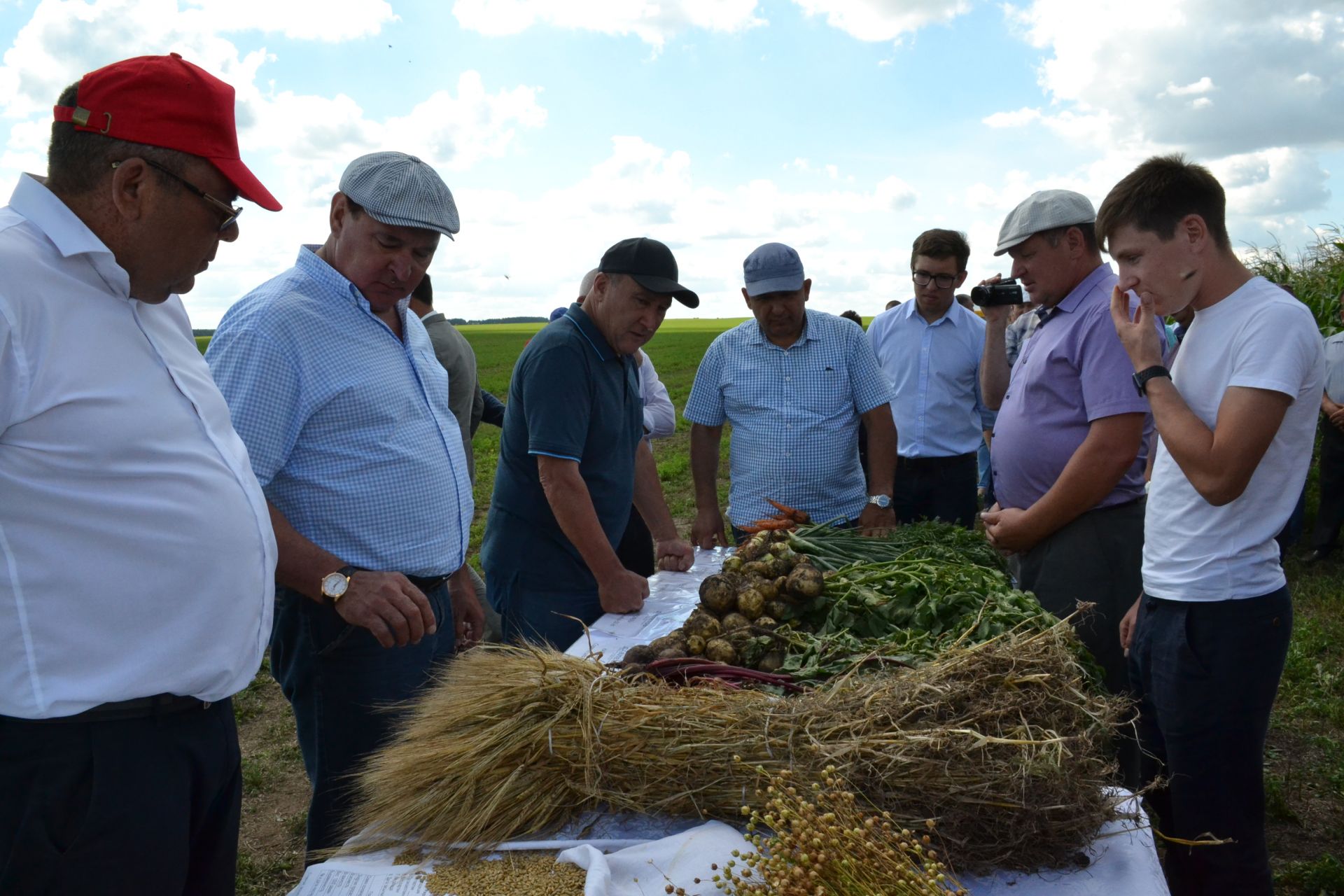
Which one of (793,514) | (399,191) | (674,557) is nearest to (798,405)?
(793,514)

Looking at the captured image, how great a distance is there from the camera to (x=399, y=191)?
2.59 metres

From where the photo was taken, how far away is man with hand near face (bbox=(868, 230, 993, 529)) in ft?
18.8

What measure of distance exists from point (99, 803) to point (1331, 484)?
860 cm

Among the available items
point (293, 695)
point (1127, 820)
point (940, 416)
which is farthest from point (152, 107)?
point (940, 416)

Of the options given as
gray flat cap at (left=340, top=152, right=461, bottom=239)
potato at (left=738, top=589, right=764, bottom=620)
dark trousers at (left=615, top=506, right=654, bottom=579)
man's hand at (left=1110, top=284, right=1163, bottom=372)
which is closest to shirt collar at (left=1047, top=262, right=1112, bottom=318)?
man's hand at (left=1110, top=284, right=1163, bottom=372)

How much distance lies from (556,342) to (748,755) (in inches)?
74.8

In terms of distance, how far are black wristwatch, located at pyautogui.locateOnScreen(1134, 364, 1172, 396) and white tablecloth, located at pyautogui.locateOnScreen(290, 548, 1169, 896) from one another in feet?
3.95

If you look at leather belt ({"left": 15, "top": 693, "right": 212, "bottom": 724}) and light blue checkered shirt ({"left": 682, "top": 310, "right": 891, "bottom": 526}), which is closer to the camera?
leather belt ({"left": 15, "top": 693, "right": 212, "bottom": 724})

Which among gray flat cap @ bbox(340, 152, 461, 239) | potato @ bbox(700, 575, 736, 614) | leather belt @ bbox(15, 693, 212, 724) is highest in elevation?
gray flat cap @ bbox(340, 152, 461, 239)

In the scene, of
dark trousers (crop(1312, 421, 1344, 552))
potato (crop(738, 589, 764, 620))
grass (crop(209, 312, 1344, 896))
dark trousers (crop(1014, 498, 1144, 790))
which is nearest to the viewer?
potato (crop(738, 589, 764, 620))

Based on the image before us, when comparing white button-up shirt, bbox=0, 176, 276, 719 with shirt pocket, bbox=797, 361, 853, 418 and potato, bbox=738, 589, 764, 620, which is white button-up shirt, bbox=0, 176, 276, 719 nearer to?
potato, bbox=738, 589, 764, 620

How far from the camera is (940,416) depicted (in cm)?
572

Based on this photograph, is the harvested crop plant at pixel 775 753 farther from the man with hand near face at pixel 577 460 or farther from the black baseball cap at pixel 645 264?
the black baseball cap at pixel 645 264

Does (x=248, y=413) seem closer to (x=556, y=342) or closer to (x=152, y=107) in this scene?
→ (x=152, y=107)
